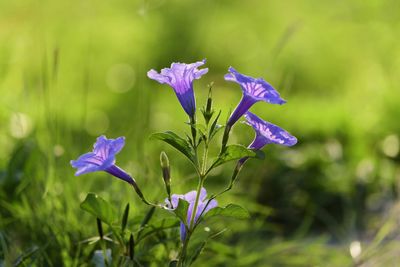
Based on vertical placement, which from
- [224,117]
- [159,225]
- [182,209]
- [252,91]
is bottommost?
[224,117]

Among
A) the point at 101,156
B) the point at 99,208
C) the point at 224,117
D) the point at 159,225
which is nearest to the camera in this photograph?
the point at 101,156

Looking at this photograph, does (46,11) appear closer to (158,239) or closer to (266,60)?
(266,60)

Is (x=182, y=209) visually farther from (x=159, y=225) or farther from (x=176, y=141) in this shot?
(x=159, y=225)

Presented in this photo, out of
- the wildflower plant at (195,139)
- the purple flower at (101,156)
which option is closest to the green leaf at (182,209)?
the wildflower plant at (195,139)

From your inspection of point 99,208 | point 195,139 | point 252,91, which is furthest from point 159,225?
point 252,91

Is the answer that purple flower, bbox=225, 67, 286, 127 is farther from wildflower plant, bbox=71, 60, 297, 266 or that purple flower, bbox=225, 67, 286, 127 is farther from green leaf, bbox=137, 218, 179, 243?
green leaf, bbox=137, 218, 179, 243

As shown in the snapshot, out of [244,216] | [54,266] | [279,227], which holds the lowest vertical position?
[279,227]

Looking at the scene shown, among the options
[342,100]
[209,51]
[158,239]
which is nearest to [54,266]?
[158,239]
